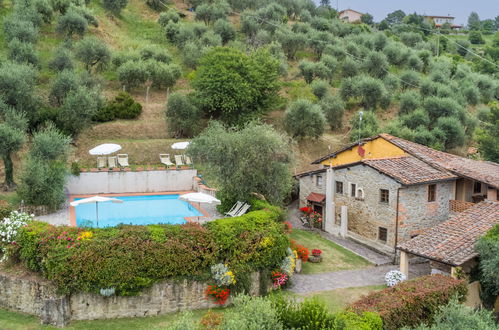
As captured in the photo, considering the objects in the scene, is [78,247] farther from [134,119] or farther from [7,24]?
[7,24]

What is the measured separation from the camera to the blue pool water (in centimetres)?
2561

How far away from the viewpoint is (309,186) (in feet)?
107

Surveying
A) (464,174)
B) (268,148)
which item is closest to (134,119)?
(268,148)

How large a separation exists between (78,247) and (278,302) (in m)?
8.20

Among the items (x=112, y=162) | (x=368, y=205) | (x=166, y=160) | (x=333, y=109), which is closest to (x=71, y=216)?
(x=112, y=162)

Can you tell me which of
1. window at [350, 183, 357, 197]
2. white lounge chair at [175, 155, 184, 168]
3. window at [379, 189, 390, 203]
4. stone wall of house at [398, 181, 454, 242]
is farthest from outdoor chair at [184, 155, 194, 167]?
stone wall of house at [398, 181, 454, 242]

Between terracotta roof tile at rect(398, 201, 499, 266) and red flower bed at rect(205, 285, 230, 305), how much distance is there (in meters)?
8.66

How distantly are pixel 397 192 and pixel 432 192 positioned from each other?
8.92ft

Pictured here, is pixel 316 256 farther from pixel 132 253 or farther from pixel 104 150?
pixel 104 150

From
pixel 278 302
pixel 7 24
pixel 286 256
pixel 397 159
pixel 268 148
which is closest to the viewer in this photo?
pixel 278 302

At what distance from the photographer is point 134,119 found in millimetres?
40594

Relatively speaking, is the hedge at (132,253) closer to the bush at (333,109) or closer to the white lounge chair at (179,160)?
the white lounge chair at (179,160)

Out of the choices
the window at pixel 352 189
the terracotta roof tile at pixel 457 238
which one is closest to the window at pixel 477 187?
the terracotta roof tile at pixel 457 238

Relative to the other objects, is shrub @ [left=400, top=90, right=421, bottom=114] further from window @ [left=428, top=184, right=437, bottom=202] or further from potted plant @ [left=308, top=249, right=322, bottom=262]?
potted plant @ [left=308, top=249, right=322, bottom=262]
